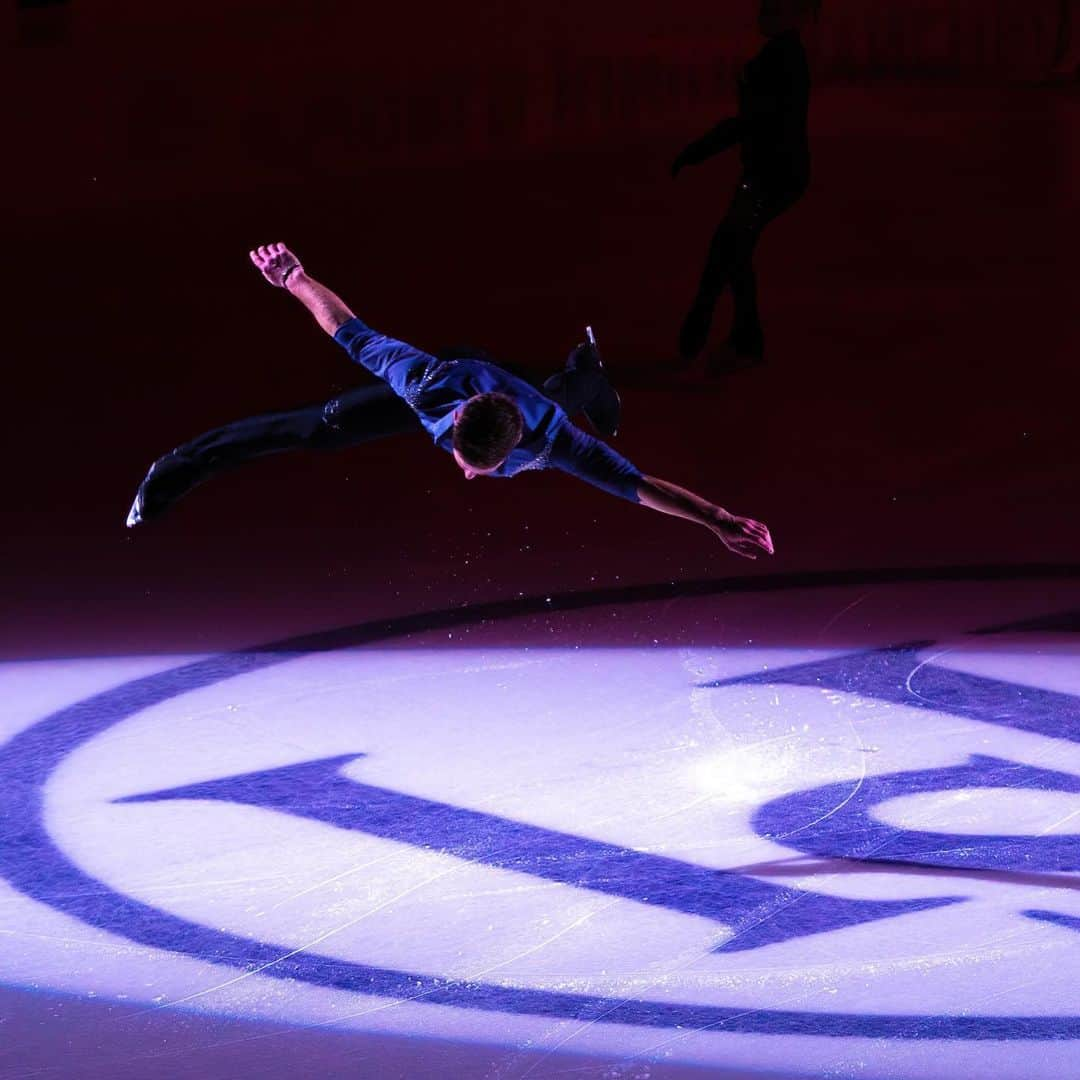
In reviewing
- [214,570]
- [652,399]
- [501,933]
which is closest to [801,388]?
[652,399]

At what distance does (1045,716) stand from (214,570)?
11.1 ft

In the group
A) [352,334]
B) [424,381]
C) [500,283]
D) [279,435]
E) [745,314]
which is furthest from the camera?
[500,283]

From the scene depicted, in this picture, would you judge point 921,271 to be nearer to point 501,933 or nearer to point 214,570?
point 214,570

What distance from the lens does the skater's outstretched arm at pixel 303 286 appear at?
5223 mm

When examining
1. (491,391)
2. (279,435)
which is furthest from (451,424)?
(279,435)

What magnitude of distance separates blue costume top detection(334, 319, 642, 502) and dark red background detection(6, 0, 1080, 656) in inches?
73.5

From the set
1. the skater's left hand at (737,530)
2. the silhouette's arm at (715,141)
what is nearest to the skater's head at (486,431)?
the skater's left hand at (737,530)

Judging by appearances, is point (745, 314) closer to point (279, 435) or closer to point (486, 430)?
point (279, 435)

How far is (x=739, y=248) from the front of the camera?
929 cm

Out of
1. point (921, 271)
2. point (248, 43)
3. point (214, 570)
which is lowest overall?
point (214, 570)

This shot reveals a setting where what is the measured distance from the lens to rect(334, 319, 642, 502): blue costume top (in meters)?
4.79

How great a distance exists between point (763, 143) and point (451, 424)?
15.6 feet

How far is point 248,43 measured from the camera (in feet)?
45.8

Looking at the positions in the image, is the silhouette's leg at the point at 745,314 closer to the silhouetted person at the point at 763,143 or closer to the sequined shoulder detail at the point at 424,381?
the silhouetted person at the point at 763,143
